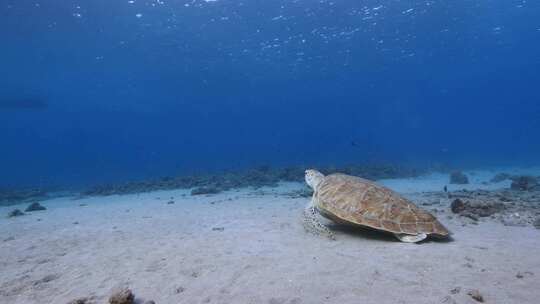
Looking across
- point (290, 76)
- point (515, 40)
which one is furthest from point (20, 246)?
point (515, 40)

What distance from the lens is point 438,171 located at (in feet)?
90.0

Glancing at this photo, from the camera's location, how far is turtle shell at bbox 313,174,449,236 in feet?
18.1

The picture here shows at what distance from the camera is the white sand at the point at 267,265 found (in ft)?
12.1

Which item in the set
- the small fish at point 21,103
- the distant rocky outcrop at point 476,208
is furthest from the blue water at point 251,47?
the distant rocky outcrop at point 476,208

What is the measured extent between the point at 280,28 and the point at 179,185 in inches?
710

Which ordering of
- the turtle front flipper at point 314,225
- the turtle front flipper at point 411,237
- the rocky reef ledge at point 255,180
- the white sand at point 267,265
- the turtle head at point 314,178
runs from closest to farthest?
the white sand at point 267,265
the turtle front flipper at point 411,237
the turtle front flipper at point 314,225
the turtle head at point 314,178
the rocky reef ledge at point 255,180

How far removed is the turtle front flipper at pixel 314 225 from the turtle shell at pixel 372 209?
24 cm

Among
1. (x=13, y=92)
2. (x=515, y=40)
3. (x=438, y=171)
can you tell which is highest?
(x=515, y=40)

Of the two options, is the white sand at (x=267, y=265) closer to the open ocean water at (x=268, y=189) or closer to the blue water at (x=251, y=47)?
the open ocean water at (x=268, y=189)

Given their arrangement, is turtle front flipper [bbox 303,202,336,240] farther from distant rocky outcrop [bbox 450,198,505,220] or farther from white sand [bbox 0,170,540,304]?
distant rocky outcrop [bbox 450,198,505,220]

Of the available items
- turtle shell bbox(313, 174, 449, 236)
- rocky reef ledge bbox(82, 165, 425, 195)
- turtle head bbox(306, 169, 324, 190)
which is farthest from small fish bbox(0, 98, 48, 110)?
turtle shell bbox(313, 174, 449, 236)

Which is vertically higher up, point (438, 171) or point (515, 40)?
point (515, 40)

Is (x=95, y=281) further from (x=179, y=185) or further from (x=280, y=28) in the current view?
(x=280, y=28)

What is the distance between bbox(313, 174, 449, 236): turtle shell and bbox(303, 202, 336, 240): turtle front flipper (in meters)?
0.24
